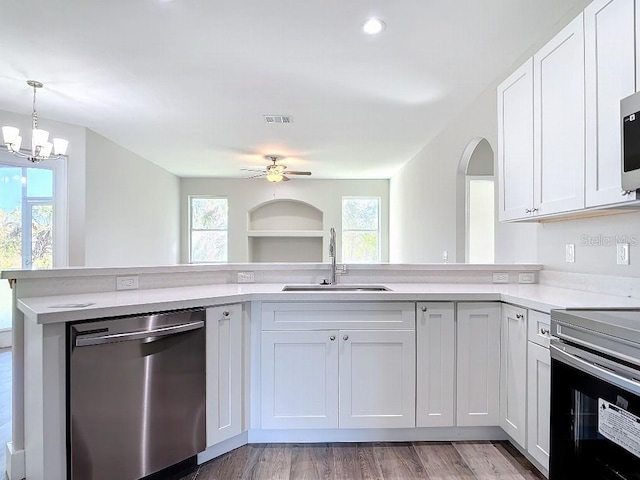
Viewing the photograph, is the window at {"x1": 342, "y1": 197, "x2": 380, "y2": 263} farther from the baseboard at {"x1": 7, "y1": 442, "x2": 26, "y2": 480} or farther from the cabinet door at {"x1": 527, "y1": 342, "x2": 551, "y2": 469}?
the baseboard at {"x1": 7, "y1": 442, "x2": 26, "y2": 480}

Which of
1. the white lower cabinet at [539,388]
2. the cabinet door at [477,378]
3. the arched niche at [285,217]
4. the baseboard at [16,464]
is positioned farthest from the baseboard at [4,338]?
the white lower cabinet at [539,388]

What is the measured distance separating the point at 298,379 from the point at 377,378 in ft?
1.52

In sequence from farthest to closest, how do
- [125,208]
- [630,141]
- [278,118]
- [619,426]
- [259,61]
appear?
[125,208] < [278,118] < [259,61] < [630,141] < [619,426]

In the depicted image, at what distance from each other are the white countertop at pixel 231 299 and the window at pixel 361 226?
607 cm

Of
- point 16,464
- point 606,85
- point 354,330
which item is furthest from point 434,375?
point 16,464

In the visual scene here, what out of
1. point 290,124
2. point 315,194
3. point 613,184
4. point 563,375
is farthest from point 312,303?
point 315,194

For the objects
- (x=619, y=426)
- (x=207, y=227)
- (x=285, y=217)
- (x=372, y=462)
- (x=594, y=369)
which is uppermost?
(x=285, y=217)

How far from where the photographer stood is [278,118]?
14.4 feet

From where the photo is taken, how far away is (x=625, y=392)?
1.21 metres

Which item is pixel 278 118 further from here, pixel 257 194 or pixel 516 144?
pixel 257 194

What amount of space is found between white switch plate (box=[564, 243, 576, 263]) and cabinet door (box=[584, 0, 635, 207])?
702mm

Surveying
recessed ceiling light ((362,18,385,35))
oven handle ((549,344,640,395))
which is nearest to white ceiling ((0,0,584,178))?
recessed ceiling light ((362,18,385,35))

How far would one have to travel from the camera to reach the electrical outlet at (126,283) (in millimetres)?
2297

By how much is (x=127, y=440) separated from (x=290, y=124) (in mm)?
3756
